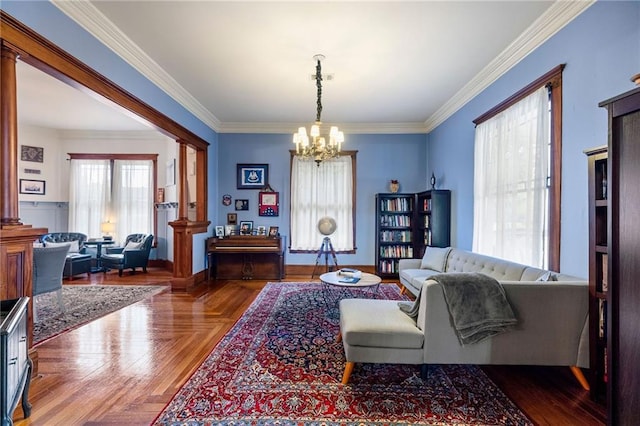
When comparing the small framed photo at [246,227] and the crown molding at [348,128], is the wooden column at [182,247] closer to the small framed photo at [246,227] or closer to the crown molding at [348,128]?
the small framed photo at [246,227]

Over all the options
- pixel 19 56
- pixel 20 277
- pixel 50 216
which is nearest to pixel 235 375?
pixel 20 277

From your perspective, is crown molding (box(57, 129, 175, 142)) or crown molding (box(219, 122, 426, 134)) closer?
crown molding (box(219, 122, 426, 134))

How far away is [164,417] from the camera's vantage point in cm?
168

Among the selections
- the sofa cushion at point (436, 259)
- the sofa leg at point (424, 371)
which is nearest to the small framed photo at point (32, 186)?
the sofa cushion at point (436, 259)

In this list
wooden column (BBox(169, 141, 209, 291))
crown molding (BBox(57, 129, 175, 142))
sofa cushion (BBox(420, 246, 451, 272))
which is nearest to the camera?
sofa cushion (BBox(420, 246, 451, 272))

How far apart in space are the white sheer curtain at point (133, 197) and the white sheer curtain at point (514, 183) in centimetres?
616

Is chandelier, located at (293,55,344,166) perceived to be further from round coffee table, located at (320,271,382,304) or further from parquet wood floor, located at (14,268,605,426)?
parquet wood floor, located at (14,268,605,426)

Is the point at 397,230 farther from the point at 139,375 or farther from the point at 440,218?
the point at 139,375

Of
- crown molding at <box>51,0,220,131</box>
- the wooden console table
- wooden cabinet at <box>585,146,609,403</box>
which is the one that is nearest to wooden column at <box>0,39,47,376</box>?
crown molding at <box>51,0,220,131</box>

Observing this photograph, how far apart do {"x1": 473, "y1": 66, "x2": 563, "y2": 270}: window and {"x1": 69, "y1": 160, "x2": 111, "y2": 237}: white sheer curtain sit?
6961mm

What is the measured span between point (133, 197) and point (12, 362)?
5.66 metres

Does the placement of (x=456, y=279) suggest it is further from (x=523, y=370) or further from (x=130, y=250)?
(x=130, y=250)

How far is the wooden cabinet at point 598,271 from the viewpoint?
1.80m

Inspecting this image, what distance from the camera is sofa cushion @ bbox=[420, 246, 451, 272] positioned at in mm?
3966
